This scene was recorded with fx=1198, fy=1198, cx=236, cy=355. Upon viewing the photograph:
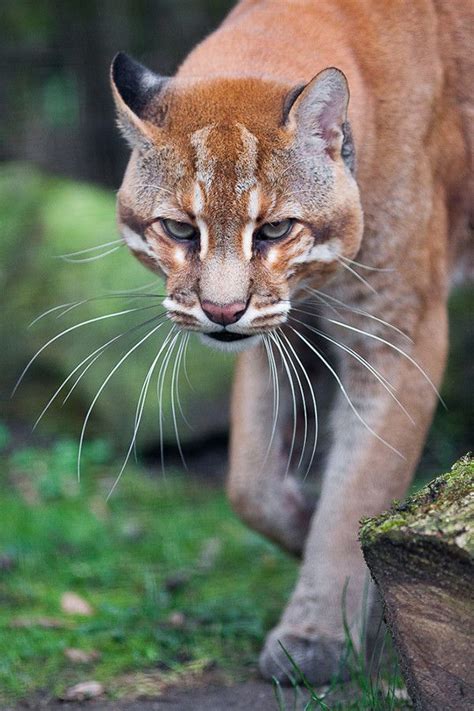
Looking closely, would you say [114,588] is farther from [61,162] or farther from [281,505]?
[61,162]

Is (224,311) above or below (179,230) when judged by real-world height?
below

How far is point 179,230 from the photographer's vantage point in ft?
13.0

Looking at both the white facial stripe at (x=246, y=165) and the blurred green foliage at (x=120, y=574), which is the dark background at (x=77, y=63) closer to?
the blurred green foliage at (x=120, y=574)

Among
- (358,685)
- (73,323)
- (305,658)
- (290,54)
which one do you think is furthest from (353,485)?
(73,323)

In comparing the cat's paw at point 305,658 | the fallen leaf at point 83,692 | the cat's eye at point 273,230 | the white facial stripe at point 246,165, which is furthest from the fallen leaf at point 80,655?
the white facial stripe at point 246,165

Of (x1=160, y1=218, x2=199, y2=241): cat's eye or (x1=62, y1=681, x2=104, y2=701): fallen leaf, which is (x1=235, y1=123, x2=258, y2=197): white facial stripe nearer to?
(x1=160, y1=218, x2=199, y2=241): cat's eye

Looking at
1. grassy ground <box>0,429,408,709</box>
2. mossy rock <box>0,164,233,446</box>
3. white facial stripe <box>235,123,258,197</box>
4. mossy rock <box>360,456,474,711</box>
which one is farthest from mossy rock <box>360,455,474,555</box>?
mossy rock <box>0,164,233,446</box>

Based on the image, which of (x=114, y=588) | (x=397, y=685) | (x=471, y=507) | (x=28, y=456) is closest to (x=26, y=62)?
(x=28, y=456)

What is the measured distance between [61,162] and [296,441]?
6891mm

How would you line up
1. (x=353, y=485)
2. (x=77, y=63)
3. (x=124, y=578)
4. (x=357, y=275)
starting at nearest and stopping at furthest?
(x=357, y=275)
(x=353, y=485)
(x=124, y=578)
(x=77, y=63)

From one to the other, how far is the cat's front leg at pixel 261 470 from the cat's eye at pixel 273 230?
1.15 meters

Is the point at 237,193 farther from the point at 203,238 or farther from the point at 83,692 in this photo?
the point at 83,692

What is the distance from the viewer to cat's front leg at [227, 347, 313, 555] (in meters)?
4.98

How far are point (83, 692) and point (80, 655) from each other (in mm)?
417
